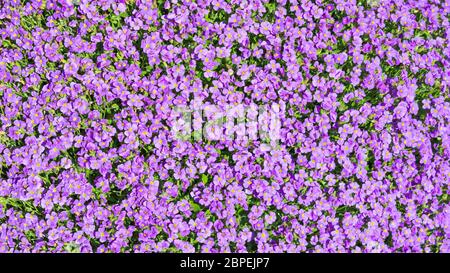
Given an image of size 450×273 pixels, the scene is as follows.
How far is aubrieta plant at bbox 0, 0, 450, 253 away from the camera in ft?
11.1

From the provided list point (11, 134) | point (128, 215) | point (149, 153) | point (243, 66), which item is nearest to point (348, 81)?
point (243, 66)

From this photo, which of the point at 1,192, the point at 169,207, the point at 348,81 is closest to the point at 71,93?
the point at 1,192

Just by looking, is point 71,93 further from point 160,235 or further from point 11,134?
point 160,235

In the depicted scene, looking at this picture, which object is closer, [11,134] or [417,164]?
[11,134]

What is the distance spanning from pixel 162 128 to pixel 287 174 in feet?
2.96

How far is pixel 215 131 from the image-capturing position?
11.2 feet

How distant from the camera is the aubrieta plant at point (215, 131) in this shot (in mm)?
3375

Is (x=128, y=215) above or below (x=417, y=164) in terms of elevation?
below

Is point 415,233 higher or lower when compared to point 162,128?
lower

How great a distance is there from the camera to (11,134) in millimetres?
3391
